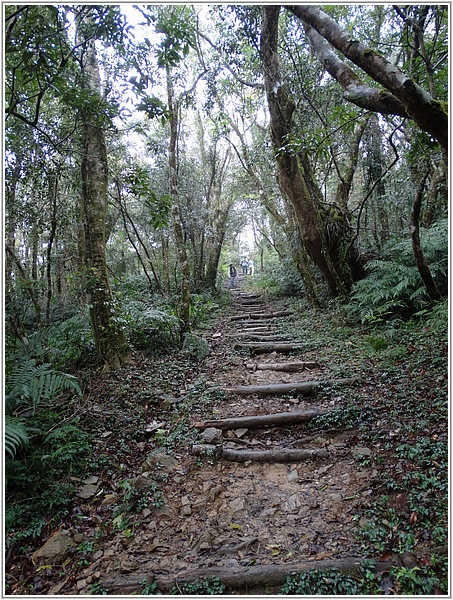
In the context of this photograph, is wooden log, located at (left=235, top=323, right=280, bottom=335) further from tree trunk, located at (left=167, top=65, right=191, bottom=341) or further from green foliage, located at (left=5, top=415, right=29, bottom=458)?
green foliage, located at (left=5, top=415, right=29, bottom=458)

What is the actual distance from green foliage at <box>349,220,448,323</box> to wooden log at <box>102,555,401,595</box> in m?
4.97

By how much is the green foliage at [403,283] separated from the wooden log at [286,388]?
7.54 feet

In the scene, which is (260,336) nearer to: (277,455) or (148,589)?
(277,455)

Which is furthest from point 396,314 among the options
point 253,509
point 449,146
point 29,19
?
point 29,19

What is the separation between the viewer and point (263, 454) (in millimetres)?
3826

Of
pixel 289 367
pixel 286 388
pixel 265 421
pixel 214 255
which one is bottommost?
pixel 265 421

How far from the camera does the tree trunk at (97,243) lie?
5.72 metres

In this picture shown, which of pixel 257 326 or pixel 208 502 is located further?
pixel 257 326

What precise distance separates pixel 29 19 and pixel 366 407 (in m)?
6.00

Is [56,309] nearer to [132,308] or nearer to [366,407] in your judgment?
[132,308]

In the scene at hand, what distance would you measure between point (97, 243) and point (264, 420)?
405cm

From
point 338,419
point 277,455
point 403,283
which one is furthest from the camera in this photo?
point 403,283

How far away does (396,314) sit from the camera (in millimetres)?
6734

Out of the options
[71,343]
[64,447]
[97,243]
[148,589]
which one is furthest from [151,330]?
[148,589]
